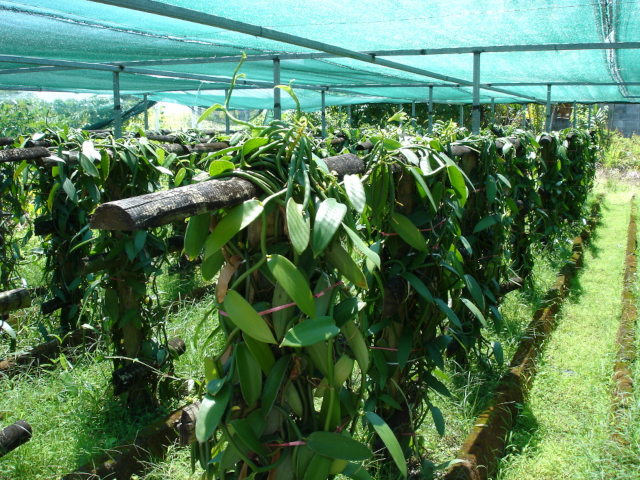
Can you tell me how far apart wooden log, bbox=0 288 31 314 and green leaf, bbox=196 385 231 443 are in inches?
42.3

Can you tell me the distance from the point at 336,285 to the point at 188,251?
0.26 m

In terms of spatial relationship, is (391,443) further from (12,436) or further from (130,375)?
(130,375)

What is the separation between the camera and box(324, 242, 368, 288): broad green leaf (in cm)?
95

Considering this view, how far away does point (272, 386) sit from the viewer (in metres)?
0.92

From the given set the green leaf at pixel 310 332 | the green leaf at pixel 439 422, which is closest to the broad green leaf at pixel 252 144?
the green leaf at pixel 310 332

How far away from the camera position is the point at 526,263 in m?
3.61

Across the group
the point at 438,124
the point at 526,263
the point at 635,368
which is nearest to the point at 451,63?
the point at 526,263

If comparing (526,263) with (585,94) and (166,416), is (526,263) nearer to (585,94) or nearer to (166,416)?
(166,416)

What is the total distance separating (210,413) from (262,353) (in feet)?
0.40

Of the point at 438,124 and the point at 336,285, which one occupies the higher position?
the point at 438,124

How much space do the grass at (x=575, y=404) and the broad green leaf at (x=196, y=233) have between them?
59.6 inches

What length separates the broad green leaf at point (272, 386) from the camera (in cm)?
92

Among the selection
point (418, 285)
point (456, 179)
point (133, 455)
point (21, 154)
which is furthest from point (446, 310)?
point (21, 154)

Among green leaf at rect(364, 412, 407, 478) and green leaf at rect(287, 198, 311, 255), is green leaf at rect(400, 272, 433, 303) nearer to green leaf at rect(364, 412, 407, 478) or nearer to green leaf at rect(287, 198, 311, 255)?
green leaf at rect(364, 412, 407, 478)
